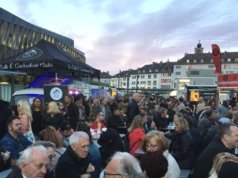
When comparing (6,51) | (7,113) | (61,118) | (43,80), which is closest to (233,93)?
(43,80)

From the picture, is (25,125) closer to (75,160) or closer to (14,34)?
(75,160)

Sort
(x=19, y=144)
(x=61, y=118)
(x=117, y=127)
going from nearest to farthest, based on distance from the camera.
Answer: (x=19, y=144) < (x=61, y=118) < (x=117, y=127)

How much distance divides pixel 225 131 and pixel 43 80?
985 centimetres

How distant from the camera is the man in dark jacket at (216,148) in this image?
4.84 meters

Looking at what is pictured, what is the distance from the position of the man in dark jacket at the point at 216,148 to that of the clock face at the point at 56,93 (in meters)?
5.53

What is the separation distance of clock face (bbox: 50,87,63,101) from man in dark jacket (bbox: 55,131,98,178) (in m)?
4.89

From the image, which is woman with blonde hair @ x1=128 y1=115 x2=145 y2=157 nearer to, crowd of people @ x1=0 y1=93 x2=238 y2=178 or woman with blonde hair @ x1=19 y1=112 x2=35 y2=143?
crowd of people @ x1=0 y1=93 x2=238 y2=178

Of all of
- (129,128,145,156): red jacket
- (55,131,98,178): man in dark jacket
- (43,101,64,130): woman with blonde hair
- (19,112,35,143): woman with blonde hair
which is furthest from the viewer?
(43,101,64,130): woman with blonde hair

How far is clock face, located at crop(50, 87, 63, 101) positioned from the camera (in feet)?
32.2

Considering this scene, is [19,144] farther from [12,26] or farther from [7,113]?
[12,26]

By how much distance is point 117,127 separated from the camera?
37.9ft

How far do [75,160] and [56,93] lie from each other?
521cm

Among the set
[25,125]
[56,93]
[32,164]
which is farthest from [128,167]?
[56,93]

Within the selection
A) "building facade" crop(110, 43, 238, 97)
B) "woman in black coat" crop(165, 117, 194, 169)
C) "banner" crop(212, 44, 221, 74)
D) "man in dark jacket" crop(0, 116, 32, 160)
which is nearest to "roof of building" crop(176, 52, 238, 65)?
"building facade" crop(110, 43, 238, 97)
